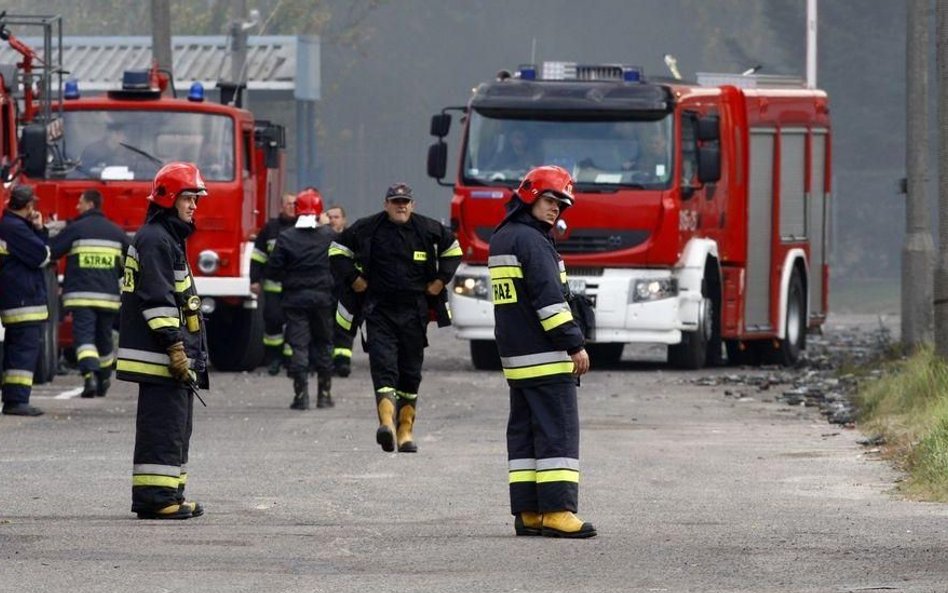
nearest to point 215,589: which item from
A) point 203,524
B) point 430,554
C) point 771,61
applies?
point 430,554

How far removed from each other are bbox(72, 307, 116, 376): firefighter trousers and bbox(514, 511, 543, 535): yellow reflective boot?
9.46m

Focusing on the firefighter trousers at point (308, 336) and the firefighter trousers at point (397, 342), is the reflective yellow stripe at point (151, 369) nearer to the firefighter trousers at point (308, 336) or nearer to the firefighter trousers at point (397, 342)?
the firefighter trousers at point (397, 342)

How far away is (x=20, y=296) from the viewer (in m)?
18.5

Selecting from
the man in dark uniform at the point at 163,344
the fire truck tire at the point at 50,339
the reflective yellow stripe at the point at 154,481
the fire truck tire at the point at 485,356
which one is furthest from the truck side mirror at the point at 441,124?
the reflective yellow stripe at the point at 154,481

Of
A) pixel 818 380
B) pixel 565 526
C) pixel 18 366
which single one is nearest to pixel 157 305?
pixel 565 526

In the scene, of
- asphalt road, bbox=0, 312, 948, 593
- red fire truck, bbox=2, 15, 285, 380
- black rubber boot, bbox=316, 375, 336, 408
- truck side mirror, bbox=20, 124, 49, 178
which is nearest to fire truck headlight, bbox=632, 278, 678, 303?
asphalt road, bbox=0, 312, 948, 593

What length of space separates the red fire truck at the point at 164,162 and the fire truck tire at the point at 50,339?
1.22 meters

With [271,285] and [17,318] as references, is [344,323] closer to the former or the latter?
[17,318]

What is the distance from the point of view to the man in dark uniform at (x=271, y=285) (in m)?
21.7

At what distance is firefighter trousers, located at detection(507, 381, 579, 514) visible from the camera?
10820mm

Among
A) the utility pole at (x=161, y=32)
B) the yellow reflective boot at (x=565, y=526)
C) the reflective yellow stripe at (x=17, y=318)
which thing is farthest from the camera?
the utility pole at (x=161, y=32)

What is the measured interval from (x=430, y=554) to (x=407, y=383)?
4.49 metres

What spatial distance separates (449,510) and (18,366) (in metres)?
7.16

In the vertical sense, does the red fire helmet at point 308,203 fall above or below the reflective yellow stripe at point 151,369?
→ above
